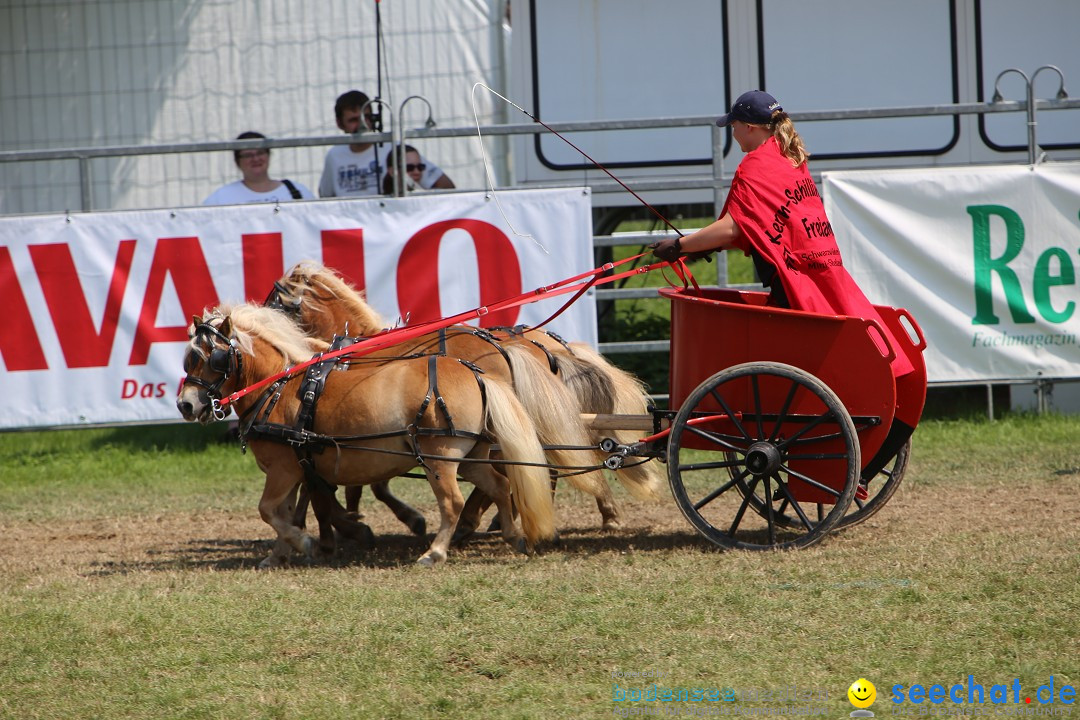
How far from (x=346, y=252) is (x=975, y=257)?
4510 mm

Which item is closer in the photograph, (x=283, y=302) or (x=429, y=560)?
(x=429, y=560)

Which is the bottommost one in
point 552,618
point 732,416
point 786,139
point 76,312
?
point 552,618

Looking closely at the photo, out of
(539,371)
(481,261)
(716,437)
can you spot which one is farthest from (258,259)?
(716,437)

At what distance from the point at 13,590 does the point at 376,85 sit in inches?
223

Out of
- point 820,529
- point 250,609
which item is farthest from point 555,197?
point 250,609

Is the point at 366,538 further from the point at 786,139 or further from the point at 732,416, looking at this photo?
the point at 786,139

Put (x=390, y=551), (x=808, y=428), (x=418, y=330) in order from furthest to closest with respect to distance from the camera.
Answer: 1. (x=390, y=551)
2. (x=418, y=330)
3. (x=808, y=428)

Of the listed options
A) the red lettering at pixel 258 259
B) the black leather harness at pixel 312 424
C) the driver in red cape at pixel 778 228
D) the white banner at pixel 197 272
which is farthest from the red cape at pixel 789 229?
the red lettering at pixel 258 259

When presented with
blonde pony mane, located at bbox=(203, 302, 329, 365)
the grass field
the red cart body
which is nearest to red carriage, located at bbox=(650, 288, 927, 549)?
the red cart body

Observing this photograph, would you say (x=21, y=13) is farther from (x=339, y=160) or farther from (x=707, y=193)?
(x=707, y=193)

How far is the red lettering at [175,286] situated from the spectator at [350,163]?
1.14 m

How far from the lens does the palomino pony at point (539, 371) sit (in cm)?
620

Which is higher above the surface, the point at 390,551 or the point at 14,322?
the point at 14,322

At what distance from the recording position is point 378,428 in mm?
6043
